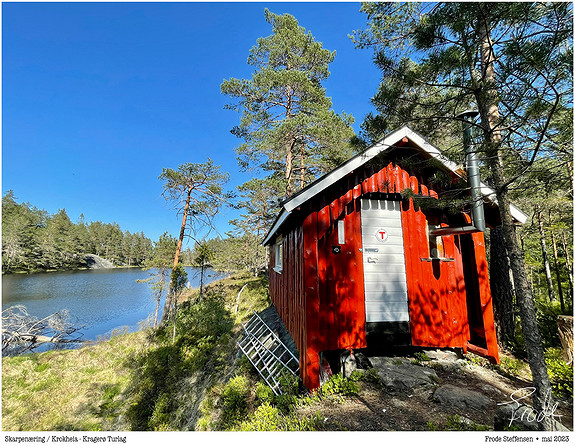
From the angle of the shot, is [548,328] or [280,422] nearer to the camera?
[280,422]

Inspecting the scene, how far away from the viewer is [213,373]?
8227 mm

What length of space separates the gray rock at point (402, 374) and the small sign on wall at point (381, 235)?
235cm

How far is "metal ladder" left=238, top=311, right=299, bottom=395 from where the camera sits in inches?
212

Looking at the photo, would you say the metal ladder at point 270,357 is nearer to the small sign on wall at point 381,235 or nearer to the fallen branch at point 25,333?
the small sign on wall at point 381,235

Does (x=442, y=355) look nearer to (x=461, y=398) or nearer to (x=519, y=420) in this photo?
(x=461, y=398)

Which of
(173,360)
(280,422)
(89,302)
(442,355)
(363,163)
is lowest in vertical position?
(173,360)

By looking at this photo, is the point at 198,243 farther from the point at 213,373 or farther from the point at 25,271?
the point at 25,271

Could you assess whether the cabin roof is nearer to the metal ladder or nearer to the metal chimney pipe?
the metal chimney pipe

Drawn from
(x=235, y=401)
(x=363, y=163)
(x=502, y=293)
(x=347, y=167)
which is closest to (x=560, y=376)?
(x=502, y=293)

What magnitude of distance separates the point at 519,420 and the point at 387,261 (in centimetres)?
277

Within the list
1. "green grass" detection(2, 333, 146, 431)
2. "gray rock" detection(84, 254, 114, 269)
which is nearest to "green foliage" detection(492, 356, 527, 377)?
"green grass" detection(2, 333, 146, 431)

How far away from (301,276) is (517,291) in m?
3.26

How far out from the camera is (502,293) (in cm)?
593
